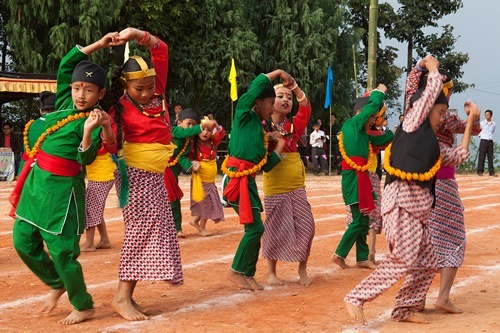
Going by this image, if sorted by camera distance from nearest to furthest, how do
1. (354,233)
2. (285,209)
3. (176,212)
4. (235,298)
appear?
(235,298), (285,209), (354,233), (176,212)

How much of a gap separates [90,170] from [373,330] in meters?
5.41

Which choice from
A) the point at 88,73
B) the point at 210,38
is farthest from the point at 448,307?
the point at 210,38

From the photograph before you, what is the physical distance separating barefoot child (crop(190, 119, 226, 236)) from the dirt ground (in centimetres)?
80

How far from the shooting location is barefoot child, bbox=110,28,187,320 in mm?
6457

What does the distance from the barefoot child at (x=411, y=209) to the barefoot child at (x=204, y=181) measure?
5962 millimetres

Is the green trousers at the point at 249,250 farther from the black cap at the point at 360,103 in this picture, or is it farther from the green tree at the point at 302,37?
the green tree at the point at 302,37

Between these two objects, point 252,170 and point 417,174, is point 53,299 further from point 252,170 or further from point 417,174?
point 417,174

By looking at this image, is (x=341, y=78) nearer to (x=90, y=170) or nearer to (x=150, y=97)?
(x=90, y=170)

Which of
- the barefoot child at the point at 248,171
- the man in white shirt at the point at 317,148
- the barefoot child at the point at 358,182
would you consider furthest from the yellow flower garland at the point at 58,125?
the man in white shirt at the point at 317,148

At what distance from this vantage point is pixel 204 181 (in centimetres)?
1238

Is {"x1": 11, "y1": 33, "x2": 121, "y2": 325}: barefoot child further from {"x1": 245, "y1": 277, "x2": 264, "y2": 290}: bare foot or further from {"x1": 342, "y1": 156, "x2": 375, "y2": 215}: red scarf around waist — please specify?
{"x1": 342, "y1": 156, "x2": 375, "y2": 215}: red scarf around waist

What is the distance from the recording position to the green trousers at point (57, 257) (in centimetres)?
618

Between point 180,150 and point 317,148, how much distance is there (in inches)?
637

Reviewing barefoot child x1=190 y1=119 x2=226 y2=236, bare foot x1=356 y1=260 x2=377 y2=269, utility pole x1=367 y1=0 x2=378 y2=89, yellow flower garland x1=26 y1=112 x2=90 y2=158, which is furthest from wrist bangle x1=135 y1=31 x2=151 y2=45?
utility pole x1=367 y1=0 x2=378 y2=89
